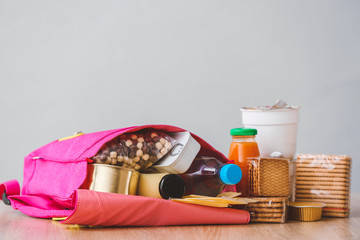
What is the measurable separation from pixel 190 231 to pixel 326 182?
1.30 ft

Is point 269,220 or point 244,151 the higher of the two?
point 244,151

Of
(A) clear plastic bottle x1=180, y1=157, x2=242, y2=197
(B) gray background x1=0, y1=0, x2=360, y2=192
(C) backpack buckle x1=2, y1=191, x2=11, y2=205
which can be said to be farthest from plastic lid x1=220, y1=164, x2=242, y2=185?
(B) gray background x1=0, y1=0, x2=360, y2=192

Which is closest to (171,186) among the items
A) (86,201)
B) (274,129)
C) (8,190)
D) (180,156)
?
(180,156)

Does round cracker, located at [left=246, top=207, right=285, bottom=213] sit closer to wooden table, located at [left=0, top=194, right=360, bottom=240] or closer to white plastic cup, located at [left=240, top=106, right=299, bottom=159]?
wooden table, located at [left=0, top=194, right=360, bottom=240]

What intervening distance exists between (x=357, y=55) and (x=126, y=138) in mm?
1561

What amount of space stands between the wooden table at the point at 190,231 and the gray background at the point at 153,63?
3.88 ft

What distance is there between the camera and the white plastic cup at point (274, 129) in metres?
1.25

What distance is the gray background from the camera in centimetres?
221

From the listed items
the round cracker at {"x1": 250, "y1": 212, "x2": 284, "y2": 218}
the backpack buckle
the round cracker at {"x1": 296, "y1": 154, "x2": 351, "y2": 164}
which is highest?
→ the round cracker at {"x1": 296, "y1": 154, "x2": 351, "y2": 164}

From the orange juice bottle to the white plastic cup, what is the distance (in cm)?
9

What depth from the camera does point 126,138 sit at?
1.06 meters

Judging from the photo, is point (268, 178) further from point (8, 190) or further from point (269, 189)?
point (8, 190)

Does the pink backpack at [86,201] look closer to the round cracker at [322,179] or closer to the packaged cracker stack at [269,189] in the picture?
the packaged cracker stack at [269,189]

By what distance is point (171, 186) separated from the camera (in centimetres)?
104
